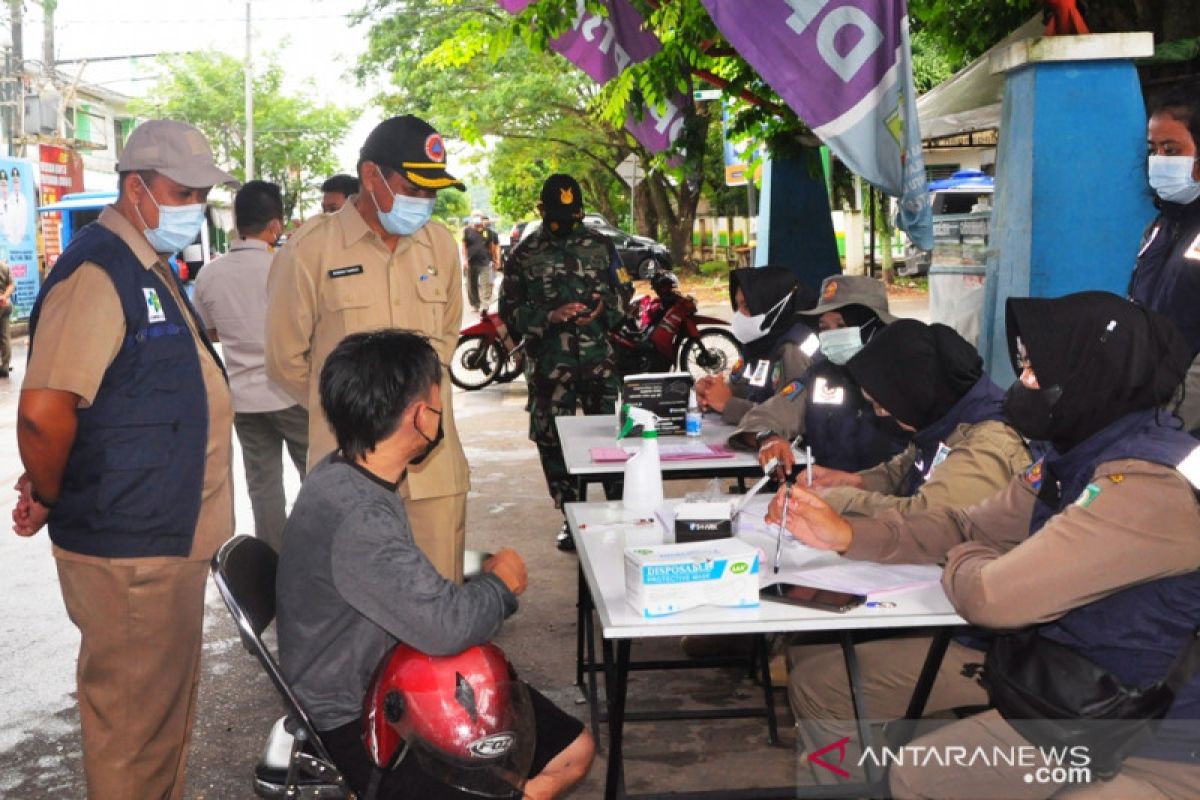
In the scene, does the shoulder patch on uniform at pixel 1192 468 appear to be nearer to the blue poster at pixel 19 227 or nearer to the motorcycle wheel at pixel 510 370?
the motorcycle wheel at pixel 510 370

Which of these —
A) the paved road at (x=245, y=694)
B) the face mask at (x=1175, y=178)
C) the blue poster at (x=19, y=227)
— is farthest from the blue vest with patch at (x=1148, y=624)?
the blue poster at (x=19, y=227)

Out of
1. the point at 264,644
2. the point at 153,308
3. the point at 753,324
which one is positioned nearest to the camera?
the point at 264,644

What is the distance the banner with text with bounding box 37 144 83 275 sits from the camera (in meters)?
25.1

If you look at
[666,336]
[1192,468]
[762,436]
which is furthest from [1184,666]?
→ [666,336]

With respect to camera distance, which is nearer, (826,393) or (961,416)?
(961,416)

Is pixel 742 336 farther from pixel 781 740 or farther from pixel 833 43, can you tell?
pixel 781 740

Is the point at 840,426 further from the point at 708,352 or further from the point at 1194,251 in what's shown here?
the point at 708,352

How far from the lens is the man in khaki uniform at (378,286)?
3.92 m

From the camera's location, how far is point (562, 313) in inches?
261

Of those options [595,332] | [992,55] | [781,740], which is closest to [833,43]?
[992,55]

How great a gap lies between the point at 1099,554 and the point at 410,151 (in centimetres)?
236

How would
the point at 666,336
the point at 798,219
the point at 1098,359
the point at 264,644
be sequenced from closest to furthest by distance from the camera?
the point at 1098,359
the point at 264,644
the point at 798,219
the point at 666,336

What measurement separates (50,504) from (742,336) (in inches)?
142

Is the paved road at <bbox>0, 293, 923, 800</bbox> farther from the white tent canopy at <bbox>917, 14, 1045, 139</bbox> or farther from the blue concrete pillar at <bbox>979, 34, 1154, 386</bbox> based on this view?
the white tent canopy at <bbox>917, 14, 1045, 139</bbox>
